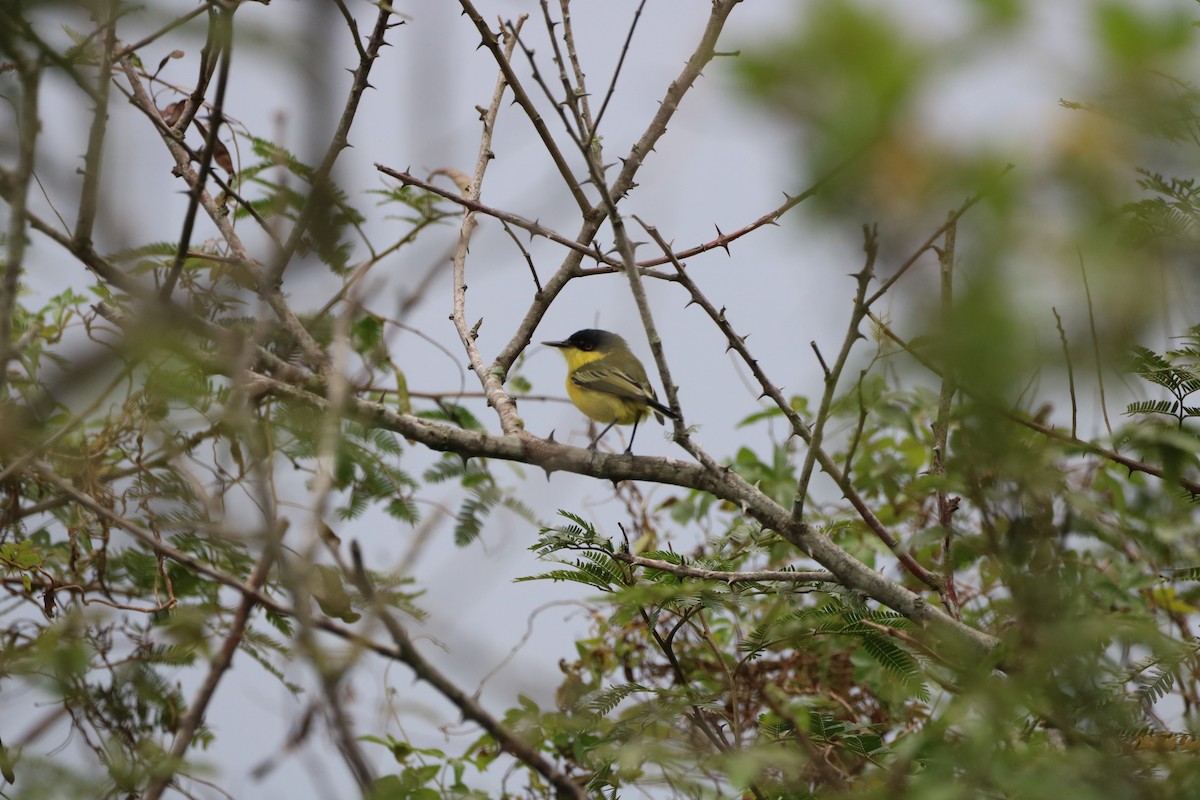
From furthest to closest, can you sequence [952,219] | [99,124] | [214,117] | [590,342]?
[590,342] → [99,124] → [214,117] → [952,219]

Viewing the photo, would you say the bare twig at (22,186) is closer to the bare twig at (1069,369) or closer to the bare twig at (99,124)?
the bare twig at (99,124)

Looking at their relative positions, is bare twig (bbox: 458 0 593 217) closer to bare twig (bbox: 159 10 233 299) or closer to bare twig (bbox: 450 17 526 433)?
bare twig (bbox: 450 17 526 433)

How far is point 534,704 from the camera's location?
3.53 m

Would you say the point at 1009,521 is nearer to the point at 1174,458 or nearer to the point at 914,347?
the point at 914,347

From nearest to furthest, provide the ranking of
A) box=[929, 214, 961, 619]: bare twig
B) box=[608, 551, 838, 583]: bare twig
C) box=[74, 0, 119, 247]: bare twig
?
box=[74, 0, 119, 247]: bare twig → box=[929, 214, 961, 619]: bare twig → box=[608, 551, 838, 583]: bare twig

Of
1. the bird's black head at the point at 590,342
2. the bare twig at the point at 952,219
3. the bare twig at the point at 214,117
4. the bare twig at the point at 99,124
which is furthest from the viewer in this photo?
the bird's black head at the point at 590,342

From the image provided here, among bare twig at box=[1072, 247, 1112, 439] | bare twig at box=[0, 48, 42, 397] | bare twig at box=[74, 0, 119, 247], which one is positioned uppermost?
bare twig at box=[1072, 247, 1112, 439]

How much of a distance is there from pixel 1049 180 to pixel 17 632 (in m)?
3.18

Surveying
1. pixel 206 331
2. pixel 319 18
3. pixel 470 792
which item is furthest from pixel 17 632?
pixel 319 18

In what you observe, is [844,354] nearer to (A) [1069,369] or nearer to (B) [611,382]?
(A) [1069,369]

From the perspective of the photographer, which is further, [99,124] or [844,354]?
[844,354]

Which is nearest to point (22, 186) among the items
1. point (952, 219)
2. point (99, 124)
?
point (99, 124)

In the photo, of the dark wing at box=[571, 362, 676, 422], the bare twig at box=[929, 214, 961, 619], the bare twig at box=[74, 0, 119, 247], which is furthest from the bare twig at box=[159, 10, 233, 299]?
the dark wing at box=[571, 362, 676, 422]

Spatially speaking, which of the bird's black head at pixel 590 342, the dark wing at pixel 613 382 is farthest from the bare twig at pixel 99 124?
the bird's black head at pixel 590 342
